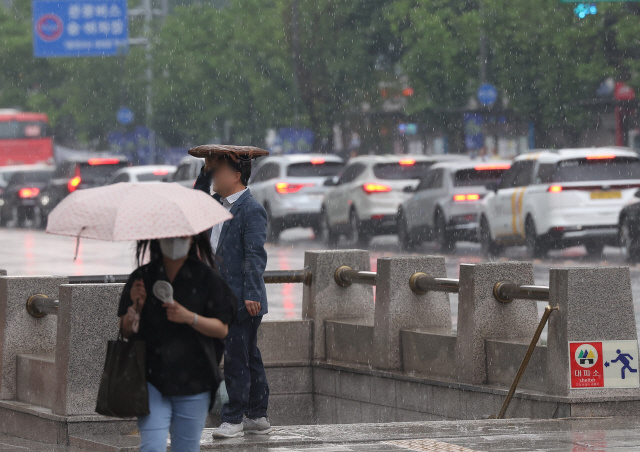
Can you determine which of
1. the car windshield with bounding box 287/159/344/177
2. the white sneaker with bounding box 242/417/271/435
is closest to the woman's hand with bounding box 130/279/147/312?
the white sneaker with bounding box 242/417/271/435

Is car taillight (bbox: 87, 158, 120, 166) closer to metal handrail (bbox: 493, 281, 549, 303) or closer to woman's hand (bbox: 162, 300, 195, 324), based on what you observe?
metal handrail (bbox: 493, 281, 549, 303)

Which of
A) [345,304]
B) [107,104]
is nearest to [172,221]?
[345,304]

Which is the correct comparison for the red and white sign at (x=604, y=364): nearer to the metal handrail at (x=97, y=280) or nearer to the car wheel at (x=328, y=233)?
the metal handrail at (x=97, y=280)

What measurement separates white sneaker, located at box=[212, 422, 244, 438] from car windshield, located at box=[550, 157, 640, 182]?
14414 millimetres

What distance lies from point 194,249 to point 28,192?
36.9m

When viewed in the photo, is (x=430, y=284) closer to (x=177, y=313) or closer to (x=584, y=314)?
(x=584, y=314)

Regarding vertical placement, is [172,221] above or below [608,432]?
above

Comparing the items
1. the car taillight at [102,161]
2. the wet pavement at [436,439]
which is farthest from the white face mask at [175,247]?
the car taillight at [102,161]

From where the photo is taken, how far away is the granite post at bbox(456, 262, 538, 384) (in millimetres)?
8898

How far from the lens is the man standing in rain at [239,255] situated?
7137 millimetres

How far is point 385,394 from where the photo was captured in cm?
981

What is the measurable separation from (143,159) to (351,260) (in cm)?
5663

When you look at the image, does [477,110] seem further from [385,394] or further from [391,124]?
[385,394]

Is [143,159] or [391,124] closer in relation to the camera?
[391,124]
